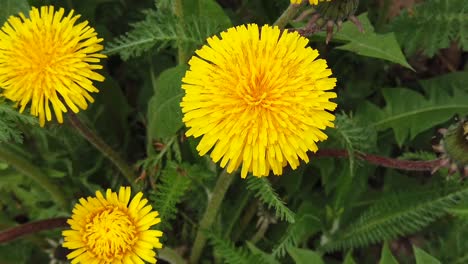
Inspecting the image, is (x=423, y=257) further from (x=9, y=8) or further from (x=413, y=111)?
(x=9, y=8)

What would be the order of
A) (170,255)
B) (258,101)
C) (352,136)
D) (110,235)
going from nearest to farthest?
(258,101)
(110,235)
(352,136)
(170,255)

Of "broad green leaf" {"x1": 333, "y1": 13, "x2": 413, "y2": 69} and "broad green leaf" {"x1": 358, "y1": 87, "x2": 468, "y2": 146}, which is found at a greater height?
"broad green leaf" {"x1": 333, "y1": 13, "x2": 413, "y2": 69}

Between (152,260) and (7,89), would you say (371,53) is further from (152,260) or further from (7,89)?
(7,89)

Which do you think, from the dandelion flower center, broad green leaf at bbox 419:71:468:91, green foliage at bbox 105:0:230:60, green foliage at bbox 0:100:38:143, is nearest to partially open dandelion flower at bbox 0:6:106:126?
green foliage at bbox 0:100:38:143

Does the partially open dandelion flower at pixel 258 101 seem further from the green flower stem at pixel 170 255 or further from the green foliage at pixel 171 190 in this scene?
the green flower stem at pixel 170 255

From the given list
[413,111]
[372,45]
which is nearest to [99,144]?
[372,45]

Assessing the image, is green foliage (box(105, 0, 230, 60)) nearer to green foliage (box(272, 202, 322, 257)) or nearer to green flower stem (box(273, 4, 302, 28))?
green flower stem (box(273, 4, 302, 28))

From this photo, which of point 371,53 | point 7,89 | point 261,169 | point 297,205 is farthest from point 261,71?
point 297,205
